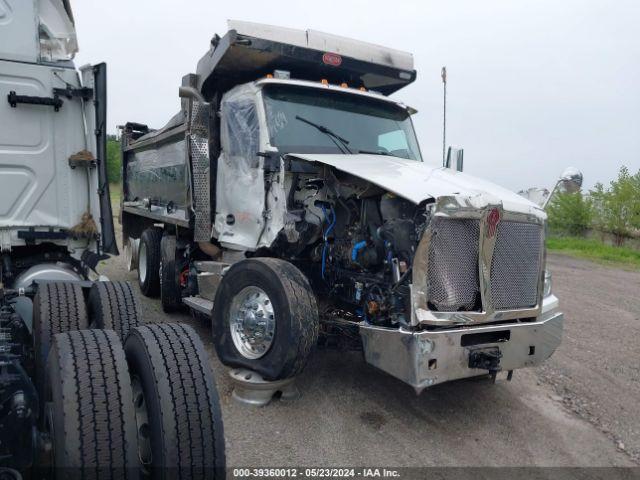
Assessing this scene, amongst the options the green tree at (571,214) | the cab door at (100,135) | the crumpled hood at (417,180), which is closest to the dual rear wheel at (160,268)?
the cab door at (100,135)

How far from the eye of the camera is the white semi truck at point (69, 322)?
6.91ft

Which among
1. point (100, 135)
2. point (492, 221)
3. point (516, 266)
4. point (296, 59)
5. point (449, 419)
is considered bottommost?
point (449, 419)

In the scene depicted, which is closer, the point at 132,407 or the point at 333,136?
the point at 132,407

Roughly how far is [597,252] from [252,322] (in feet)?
56.8

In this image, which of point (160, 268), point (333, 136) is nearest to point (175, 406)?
point (333, 136)

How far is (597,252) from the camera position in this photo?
18219mm

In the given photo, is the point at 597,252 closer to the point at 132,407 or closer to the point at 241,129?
the point at 241,129

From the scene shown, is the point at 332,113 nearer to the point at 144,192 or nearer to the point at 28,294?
the point at 28,294

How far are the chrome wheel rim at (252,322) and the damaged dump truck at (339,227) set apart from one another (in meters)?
0.01

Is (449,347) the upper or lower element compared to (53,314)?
lower

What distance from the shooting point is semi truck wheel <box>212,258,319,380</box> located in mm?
3896

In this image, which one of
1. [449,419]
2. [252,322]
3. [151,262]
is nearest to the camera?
[449,419]

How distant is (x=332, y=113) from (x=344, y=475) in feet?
11.3

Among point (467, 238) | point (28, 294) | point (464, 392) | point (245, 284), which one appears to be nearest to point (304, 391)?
point (245, 284)
